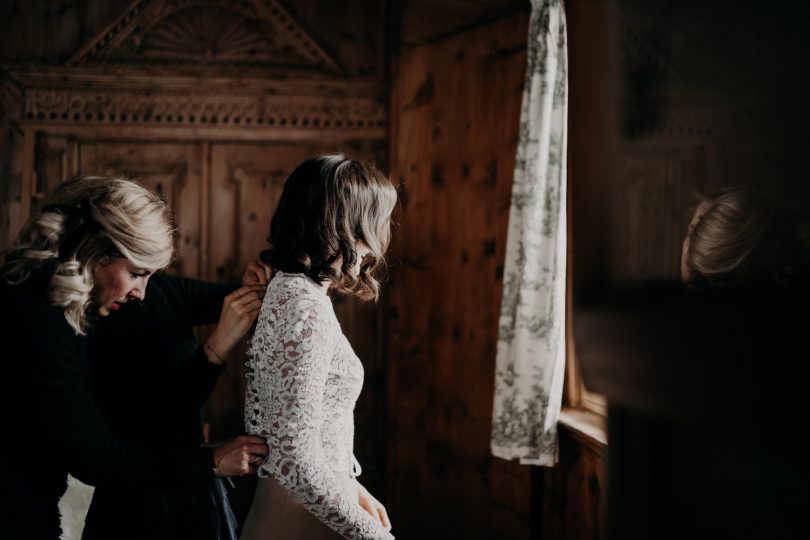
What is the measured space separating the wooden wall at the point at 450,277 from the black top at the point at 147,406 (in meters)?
1.76

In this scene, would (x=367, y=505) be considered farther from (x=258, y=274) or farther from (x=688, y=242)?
(x=688, y=242)

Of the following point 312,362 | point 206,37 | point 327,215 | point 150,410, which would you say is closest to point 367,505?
point 312,362

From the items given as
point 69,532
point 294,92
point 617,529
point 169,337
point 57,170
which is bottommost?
point 69,532

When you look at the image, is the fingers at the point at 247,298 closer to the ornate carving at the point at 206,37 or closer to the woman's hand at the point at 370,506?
the woman's hand at the point at 370,506

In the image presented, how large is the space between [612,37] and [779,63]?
0.29 feet

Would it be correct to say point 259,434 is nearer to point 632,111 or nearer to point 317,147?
point 632,111

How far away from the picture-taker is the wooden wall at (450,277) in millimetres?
3238

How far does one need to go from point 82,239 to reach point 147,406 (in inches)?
18.4

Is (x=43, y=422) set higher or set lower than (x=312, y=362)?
lower

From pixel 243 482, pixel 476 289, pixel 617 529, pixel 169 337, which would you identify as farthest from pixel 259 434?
pixel 243 482

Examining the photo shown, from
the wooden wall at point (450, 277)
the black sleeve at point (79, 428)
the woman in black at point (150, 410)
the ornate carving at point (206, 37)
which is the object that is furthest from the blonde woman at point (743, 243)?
the ornate carving at point (206, 37)

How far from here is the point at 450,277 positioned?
3348 mm

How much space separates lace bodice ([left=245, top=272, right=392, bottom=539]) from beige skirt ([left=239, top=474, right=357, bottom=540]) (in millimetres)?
62

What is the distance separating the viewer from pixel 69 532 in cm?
234
